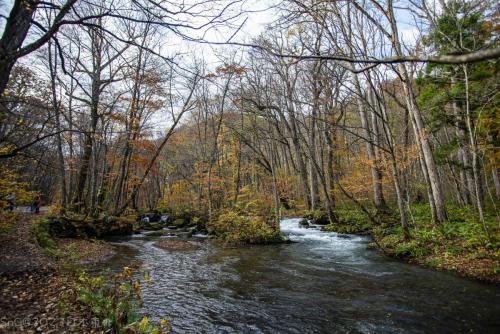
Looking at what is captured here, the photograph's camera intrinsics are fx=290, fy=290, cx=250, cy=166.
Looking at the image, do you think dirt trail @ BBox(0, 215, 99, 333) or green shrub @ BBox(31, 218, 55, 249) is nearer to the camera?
dirt trail @ BBox(0, 215, 99, 333)

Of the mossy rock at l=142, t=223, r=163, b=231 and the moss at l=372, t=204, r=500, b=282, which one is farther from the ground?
the mossy rock at l=142, t=223, r=163, b=231

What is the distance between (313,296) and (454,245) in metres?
5.75

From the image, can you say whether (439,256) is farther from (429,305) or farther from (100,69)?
(100,69)

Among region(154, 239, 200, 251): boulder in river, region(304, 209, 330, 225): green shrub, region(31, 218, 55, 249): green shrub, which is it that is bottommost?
region(154, 239, 200, 251): boulder in river

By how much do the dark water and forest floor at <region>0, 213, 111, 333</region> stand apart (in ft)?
5.10

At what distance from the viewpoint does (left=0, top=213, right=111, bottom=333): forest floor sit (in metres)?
4.02

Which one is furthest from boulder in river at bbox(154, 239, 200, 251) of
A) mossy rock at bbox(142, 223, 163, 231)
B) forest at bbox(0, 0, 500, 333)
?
mossy rock at bbox(142, 223, 163, 231)

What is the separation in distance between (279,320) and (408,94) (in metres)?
10.0

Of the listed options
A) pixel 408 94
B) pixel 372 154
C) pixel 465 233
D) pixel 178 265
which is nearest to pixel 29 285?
pixel 178 265

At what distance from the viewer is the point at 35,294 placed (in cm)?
531

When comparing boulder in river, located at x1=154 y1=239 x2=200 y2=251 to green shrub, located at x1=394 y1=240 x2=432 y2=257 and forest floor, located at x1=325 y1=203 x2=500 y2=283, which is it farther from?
green shrub, located at x1=394 y1=240 x2=432 y2=257

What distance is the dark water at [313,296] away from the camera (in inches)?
202

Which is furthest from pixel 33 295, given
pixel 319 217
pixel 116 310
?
pixel 319 217

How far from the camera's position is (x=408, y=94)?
11.4 meters
